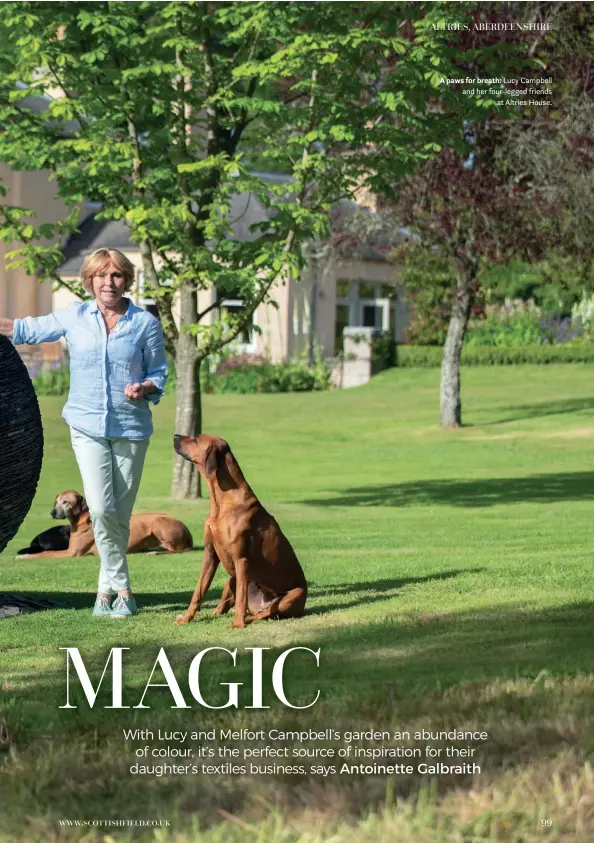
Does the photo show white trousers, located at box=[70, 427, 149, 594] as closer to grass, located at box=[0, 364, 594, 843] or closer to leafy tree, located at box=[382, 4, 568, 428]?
grass, located at box=[0, 364, 594, 843]

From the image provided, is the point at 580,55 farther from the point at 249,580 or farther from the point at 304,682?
the point at 304,682

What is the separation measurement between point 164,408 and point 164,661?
25087mm

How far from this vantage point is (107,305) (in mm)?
7555

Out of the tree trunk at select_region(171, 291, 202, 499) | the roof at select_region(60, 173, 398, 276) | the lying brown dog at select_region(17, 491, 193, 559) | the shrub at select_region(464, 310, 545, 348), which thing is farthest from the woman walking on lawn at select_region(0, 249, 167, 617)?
the shrub at select_region(464, 310, 545, 348)

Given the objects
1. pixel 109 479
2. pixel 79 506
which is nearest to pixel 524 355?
pixel 79 506

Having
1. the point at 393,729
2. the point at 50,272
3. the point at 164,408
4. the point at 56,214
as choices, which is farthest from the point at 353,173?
the point at 56,214

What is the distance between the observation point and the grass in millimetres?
3561

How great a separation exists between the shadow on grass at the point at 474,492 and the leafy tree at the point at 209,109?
3.13m

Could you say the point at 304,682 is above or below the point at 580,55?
below

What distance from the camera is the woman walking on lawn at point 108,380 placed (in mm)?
7488

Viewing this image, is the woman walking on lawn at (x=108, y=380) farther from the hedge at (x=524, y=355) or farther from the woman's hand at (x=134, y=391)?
the hedge at (x=524, y=355)

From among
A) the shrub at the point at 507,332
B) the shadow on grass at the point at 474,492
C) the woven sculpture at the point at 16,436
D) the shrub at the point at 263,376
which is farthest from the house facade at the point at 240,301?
the woven sculpture at the point at 16,436

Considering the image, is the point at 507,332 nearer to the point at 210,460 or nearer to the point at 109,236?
the point at 109,236

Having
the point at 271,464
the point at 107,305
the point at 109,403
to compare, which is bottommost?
the point at 271,464
